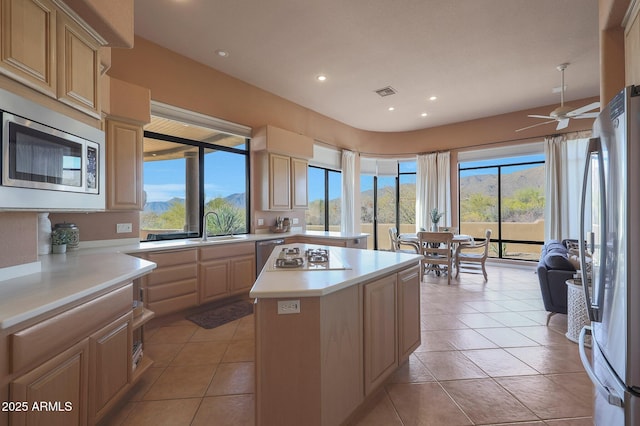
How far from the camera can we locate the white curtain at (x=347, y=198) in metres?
6.46

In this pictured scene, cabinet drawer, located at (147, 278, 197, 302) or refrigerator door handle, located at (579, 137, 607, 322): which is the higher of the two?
refrigerator door handle, located at (579, 137, 607, 322)

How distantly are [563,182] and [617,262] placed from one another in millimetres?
5572

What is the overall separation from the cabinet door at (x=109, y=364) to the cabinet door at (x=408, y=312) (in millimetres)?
1753

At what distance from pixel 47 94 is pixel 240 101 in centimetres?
314

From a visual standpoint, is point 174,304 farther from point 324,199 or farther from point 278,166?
point 324,199

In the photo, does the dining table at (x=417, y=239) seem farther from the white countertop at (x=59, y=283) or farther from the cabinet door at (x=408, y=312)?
the white countertop at (x=59, y=283)

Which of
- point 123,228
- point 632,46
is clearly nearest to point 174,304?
point 123,228

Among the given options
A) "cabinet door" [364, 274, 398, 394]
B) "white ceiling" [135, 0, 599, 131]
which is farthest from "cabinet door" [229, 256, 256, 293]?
"white ceiling" [135, 0, 599, 131]

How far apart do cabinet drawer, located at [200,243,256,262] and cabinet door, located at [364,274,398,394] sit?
2332mm

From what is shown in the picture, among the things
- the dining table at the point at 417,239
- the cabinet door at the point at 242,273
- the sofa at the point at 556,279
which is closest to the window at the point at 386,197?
the dining table at the point at 417,239

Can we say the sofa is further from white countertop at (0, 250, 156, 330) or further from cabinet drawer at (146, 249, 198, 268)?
cabinet drawer at (146, 249, 198, 268)

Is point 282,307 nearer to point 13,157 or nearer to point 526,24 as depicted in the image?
point 13,157

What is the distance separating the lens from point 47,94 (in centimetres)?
146

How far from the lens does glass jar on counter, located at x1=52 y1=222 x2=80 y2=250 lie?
2.43 m
